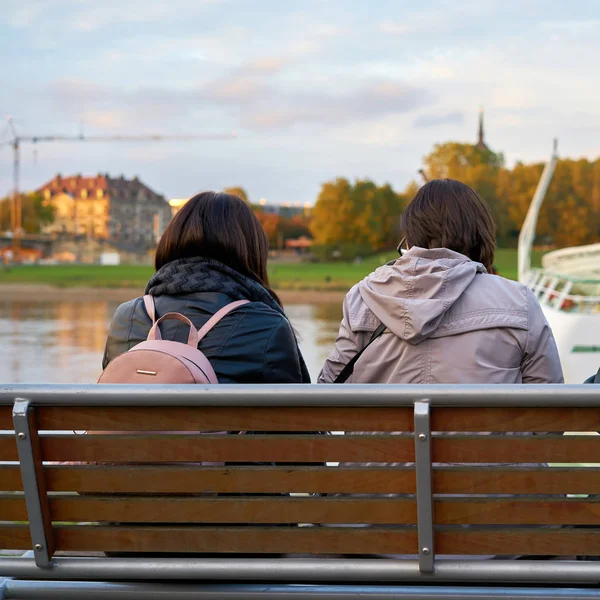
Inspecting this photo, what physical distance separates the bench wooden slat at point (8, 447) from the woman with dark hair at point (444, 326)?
1.14 meters

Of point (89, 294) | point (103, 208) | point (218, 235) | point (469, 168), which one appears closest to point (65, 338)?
point (218, 235)

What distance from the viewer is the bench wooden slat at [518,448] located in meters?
2.51

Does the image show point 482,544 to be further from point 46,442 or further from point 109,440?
point 46,442

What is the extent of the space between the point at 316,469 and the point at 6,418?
905 mm

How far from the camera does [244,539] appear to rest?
8.86ft

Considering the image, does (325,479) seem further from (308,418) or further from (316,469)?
(308,418)

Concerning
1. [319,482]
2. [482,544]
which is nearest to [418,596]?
[482,544]

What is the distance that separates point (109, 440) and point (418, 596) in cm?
99

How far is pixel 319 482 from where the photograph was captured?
2.59 meters

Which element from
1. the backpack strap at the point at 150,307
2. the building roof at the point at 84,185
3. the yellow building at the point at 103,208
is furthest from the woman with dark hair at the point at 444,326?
the building roof at the point at 84,185

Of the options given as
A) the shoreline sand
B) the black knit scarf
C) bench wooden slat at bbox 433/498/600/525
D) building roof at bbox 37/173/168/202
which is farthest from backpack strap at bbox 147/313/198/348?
building roof at bbox 37/173/168/202

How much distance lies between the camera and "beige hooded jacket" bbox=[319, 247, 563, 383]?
297 cm

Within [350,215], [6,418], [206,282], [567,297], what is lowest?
[567,297]

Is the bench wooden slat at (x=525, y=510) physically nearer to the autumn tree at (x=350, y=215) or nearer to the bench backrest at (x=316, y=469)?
the bench backrest at (x=316, y=469)
